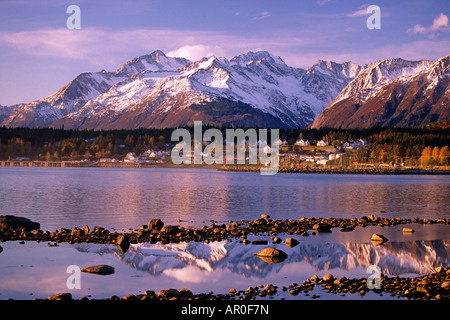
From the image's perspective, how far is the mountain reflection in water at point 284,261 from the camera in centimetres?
2295

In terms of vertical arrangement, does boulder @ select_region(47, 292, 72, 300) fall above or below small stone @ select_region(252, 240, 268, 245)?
above

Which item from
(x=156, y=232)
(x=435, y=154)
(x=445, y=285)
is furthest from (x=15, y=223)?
(x=435, y=154)

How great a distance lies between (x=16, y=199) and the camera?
185 ft

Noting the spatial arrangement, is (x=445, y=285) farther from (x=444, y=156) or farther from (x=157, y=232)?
(x=444, y=156)

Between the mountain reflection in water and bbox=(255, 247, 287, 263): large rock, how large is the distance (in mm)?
309

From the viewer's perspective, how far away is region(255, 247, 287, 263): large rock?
24.5m

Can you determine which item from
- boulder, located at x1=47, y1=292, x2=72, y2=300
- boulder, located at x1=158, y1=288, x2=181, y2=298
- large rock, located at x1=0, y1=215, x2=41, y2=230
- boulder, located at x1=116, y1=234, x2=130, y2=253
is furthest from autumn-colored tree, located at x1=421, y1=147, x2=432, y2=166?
boulder, located at x1=47, y1=292, x2=72, y2=300

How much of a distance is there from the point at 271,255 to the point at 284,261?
89 cm

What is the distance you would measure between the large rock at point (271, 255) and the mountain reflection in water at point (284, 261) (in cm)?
31

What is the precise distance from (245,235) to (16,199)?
118 ft

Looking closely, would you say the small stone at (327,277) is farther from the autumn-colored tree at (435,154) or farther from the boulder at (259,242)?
the autumn-colored tree at (435,154)

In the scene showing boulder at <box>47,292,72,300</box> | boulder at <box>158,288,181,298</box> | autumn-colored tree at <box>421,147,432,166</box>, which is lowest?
autumn-colored tree at <box>421,147,432,166</box>

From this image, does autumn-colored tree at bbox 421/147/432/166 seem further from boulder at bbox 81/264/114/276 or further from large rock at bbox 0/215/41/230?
boulder at bbox 81/264/114/276
